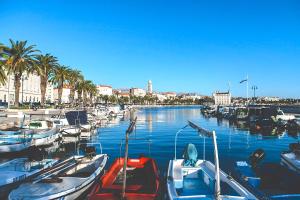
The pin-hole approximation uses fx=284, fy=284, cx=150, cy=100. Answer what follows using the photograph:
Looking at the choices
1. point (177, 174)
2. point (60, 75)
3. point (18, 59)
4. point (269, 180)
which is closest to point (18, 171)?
point (177, 174)

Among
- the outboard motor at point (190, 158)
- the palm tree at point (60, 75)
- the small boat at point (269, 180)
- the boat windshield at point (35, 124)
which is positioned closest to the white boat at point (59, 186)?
the outboard motor at point (190, 158)

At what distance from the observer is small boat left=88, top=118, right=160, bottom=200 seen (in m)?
11.1

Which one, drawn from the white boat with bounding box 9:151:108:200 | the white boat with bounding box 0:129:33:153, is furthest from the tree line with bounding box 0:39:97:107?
the white boat with bounding box 9:151:108:200

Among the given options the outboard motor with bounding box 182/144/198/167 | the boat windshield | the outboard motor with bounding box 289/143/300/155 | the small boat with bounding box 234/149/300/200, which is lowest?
the small boat with bounding box 234/149/300/200

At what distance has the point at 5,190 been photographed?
14453 mm

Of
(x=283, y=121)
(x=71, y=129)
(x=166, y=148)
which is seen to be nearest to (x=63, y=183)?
(x=166, y=148)

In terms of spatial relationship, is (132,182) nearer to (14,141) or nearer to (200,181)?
(200,181)

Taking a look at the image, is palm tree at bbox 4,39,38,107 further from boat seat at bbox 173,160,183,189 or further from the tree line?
boat seat at bbox 173,160,183,189

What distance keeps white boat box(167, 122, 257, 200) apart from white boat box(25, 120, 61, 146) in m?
19.4

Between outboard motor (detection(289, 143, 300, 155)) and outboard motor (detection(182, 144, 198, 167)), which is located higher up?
outboard motor (detection(182, 144, 198, 167))

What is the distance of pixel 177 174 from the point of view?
557 inches

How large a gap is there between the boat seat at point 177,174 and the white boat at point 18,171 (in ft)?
26.3

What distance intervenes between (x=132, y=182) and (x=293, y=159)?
12.2m

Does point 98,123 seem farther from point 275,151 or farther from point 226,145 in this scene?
point 275,151
